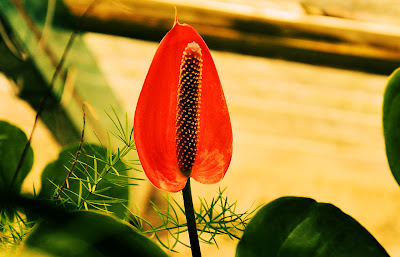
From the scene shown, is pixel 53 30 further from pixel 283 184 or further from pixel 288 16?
pixel 283 184

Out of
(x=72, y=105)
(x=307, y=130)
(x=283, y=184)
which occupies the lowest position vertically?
(x=283, y=184)

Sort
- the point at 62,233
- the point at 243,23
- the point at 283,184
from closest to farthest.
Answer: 1. the point at 62,233
2. the point at 243,23
3. the point at 283,184

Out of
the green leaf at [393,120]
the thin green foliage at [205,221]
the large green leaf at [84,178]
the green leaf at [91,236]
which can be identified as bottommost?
the thin green foliage at [205,221]

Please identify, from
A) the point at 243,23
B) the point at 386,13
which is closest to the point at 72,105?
the point at 243,23

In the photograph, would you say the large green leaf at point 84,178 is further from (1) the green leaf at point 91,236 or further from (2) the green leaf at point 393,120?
(2) the green leaf at point 393,120

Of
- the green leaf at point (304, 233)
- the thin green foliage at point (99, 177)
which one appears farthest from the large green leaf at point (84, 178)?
the green leaf at point (304, 233)

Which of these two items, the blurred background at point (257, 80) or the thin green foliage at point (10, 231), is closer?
the thin green foliage at point (10, 231)

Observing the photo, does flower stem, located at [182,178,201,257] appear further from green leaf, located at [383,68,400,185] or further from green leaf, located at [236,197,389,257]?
green leaf, located at [383,68,400,185]

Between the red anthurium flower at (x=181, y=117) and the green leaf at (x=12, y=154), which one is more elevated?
the red anthurium flower at (x=181, y=117)
